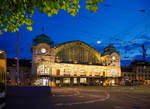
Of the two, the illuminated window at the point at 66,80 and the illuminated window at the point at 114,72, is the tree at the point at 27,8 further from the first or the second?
the illuminated window at the point at 114,72

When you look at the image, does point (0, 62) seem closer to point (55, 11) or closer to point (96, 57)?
point (55, 11)

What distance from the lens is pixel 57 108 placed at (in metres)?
12.6

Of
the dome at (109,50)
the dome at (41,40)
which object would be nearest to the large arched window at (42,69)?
the dome at (41,40)

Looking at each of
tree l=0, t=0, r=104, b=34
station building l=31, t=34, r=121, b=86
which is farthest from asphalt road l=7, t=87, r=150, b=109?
station building l=31, t=34, r=121, b=86

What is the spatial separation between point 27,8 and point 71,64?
49691 millimetres

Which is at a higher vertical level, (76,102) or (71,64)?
(71,64)

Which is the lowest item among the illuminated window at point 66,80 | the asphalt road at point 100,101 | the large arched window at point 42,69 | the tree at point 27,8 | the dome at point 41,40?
the illuminated window at point 66,80

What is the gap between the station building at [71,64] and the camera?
51.3 m

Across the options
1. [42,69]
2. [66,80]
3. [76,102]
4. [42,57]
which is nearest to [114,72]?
[66,80]

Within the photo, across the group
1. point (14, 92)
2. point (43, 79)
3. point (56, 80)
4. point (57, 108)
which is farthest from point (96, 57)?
point (57, 108)

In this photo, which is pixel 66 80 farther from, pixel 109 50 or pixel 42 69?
pixel 109 50

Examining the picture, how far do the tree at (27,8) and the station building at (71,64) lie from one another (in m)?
40.4

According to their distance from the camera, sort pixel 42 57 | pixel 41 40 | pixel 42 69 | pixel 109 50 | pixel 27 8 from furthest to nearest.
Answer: pixel 109 50
pixel 41 40
pixel 42 57
pixel 42 69
pixel 27 8

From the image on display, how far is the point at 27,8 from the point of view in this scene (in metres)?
7.32
